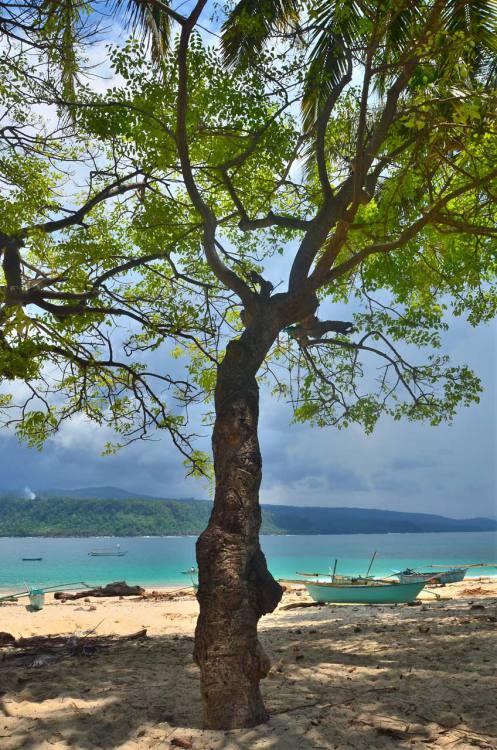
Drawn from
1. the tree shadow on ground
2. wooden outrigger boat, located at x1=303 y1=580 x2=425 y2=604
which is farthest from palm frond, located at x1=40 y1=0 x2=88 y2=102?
wooden outrigger boat, located at x1=303 y1=580 x2=425 y2=604

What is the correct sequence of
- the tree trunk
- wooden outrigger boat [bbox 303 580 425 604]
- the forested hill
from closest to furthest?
the tree trunk, wooden outrigger boat [bbox 303 580 425 604], the forested hill

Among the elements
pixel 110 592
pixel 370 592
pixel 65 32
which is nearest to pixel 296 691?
pixel 65 32

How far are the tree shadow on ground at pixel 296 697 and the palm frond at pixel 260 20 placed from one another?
812 cm

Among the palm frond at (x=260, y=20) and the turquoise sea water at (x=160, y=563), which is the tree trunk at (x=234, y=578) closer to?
the palm frond at (x=260, y=20)

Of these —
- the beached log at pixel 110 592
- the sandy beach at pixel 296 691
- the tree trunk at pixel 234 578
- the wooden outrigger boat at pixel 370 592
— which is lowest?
the beached log at pixel 110 592

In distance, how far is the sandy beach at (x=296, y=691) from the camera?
14.6 feet

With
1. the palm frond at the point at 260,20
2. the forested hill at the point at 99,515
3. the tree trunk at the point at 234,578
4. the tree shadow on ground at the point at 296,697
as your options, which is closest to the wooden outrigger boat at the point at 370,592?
the tree shadow on ground at the point at 296,697

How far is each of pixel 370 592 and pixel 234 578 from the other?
34.7 ft

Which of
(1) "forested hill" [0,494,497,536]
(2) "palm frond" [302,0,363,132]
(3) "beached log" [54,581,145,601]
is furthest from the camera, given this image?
(1) "forested hill" [0,494,497,536]

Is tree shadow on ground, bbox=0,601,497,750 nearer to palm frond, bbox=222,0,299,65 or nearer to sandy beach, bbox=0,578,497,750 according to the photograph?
sandy beach, bbox=0,578,497,750

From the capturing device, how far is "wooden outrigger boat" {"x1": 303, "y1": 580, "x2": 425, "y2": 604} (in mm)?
14352

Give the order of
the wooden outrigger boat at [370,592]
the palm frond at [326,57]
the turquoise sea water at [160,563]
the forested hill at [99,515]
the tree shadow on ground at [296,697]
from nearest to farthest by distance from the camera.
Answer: the tree shadow on ground at [296,697]
the palm frond at [326,57]
the wooden outrigger boat at [370,592]
the turquoise sea water at [160,563]
the forested hill at [99,515]

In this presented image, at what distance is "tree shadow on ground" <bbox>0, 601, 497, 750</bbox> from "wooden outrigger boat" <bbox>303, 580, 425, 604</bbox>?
19.2ft

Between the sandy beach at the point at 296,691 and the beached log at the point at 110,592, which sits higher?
the sandy beach at the point at 296,691
